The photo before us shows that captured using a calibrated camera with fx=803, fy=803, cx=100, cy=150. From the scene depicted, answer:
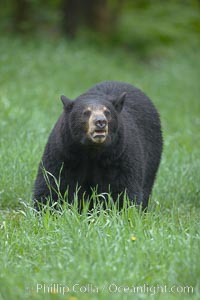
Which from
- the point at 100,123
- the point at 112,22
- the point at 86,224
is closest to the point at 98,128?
the point at 100,123

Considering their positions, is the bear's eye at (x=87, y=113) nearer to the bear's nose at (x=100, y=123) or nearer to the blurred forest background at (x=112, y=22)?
the bear's nose at (x=100, y=123)

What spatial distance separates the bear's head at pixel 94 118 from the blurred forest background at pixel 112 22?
51.3 ft

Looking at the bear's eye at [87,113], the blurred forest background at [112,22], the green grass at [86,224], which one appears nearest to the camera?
the green grass at [86,224]

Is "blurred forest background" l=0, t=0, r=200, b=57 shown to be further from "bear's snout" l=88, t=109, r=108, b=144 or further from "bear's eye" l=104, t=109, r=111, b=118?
"bear's snout" l=88, t=109, r=108, b=144

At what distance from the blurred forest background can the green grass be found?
574 centimetres

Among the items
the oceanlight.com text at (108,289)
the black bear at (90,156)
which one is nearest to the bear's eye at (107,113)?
the black bear at (90,156)

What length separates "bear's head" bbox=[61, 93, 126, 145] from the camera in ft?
21.7

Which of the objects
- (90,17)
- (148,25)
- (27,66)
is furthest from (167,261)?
(148,25)

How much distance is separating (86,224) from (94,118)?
1.16 m

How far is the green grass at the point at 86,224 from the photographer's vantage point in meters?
4.86

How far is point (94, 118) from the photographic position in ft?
21.8

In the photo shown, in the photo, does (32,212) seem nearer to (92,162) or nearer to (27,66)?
(92,162)

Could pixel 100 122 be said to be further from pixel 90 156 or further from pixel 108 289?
pixel 108 289

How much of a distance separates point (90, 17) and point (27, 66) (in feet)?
23.3
